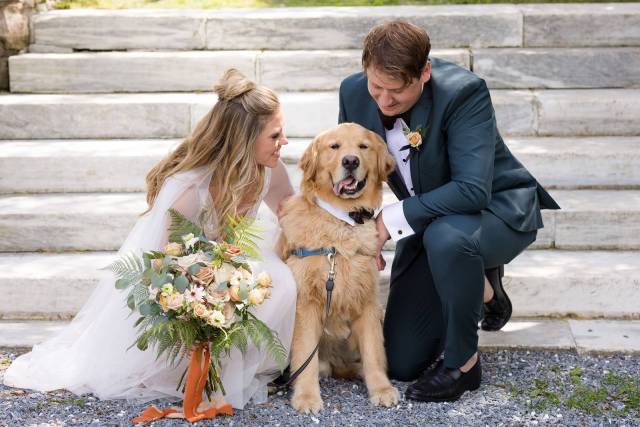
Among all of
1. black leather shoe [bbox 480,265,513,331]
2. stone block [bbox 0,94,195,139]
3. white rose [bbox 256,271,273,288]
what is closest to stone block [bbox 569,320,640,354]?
black leather shoe [bbox 480,265,513,331]

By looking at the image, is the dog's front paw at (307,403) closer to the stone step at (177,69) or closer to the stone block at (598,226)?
the stone block at (598,226)

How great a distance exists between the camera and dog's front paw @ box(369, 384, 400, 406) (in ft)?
12.7

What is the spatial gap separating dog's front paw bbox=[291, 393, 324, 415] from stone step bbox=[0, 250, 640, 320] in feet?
3.49

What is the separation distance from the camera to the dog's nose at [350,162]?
384 centimetres

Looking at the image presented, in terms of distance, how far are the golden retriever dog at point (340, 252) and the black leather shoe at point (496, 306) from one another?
601 mm

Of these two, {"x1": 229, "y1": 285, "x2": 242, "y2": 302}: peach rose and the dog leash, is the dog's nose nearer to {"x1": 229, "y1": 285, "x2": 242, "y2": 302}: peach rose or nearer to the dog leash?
the dog leash

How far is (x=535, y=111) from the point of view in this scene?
5.96 meters

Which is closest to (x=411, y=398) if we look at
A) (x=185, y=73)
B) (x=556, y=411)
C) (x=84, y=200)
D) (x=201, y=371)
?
(x=556, y=411)

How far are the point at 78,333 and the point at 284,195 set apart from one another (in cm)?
121

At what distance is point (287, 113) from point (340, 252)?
7.30 feet

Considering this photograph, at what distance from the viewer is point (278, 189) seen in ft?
14.7

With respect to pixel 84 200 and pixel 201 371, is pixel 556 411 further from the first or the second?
pixel 84 200

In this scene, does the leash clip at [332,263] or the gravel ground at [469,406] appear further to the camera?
the leash clip at [332,263]

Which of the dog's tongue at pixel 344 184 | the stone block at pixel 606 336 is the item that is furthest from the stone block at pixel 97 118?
the stone block at pixel 606 336
